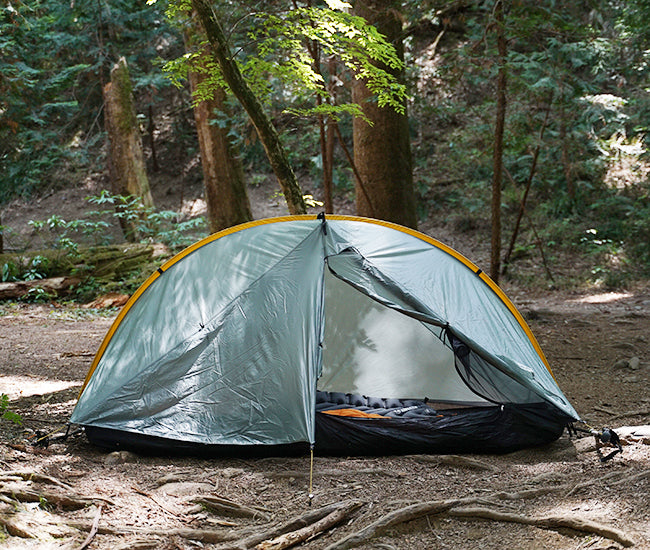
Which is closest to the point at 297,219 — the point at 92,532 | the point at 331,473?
the point at 331,473

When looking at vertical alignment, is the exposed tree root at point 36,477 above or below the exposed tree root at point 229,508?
above

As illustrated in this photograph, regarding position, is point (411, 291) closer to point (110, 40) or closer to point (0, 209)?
point (110, 40)

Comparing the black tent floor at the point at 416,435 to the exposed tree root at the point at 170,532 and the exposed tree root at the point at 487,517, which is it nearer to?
the exposed tree root at the point at 487,517

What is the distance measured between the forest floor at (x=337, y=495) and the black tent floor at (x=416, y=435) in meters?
0.08

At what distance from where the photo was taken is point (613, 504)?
3035 millimetres

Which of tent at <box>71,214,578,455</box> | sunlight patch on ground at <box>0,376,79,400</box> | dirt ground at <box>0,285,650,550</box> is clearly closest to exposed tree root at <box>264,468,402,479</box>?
dirt ground at <box>0,285,650,550</box>

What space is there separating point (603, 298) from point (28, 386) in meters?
8.32

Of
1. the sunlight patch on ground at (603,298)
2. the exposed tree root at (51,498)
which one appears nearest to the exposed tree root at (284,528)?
the exposed tree root at (51,498)

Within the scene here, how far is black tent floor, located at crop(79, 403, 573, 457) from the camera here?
4117 millimetres

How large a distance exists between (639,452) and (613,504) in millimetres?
911

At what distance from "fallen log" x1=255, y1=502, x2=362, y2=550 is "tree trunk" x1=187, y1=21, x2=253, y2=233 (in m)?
8.44

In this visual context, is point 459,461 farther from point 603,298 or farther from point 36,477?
point 603,298

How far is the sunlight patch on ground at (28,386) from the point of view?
546 centimetres

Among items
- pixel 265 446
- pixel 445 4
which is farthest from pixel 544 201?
pixel 265 446
